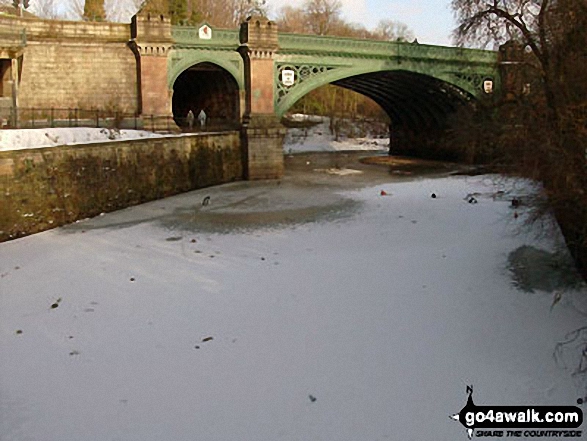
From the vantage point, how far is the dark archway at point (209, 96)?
27211 millimetres

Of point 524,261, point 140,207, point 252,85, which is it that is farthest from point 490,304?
point 252,85

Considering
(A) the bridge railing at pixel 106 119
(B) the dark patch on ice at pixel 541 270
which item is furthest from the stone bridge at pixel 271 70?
(B) the dark patch on ice at pixel 541 270

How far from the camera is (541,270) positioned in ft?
33.3

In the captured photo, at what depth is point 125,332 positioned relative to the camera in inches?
307

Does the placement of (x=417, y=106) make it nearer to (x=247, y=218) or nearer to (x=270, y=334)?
(x=247, y=218)

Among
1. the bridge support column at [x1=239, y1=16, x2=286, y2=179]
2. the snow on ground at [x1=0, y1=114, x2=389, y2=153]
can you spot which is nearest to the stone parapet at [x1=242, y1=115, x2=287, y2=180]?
the bridge support column at [x1=239, y1=16, x2=286, y2=179]

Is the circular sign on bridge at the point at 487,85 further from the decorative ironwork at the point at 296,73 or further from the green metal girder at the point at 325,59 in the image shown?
the decorative ironwork at the point at 296,73

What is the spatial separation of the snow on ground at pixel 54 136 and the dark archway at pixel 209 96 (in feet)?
22.2

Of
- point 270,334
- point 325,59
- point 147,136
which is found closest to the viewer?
point 270,334

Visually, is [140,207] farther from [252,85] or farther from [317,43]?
[317,43]

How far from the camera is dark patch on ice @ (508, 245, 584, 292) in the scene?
9234mm

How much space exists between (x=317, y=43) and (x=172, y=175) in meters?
10.2

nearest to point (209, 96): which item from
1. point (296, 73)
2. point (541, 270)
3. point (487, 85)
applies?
point (296, 73)

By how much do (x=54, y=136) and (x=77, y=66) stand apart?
28.7 ft
